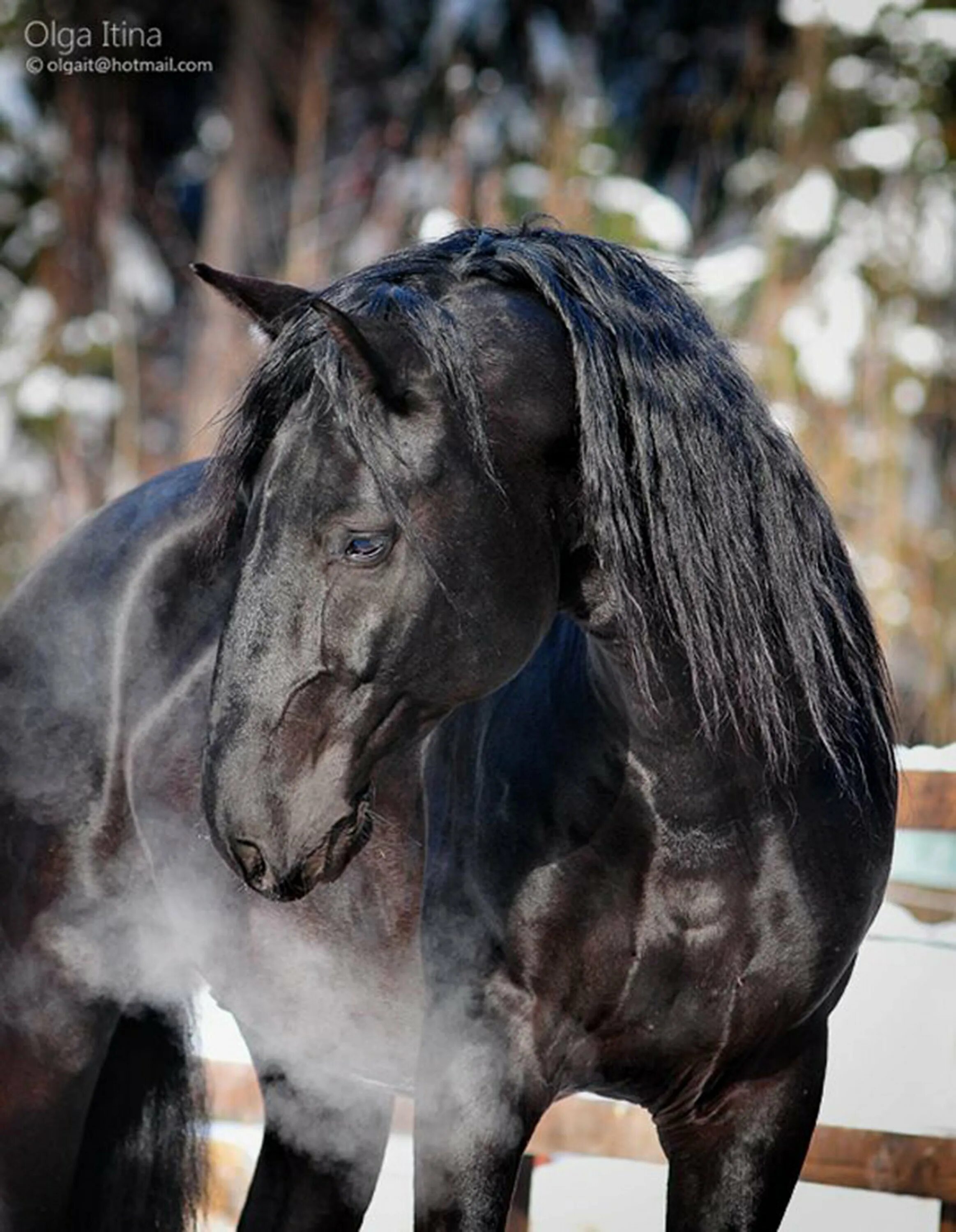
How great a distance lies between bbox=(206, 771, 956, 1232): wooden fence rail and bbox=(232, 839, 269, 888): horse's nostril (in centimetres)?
108

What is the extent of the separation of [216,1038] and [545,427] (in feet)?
6.88

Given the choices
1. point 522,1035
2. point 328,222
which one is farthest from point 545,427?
point 328,222

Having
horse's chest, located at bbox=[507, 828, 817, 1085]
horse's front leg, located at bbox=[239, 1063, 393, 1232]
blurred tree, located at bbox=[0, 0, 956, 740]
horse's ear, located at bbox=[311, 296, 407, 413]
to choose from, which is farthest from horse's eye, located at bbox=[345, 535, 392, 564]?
blurred tree, located at bbox=[0, 0, 956, 740]

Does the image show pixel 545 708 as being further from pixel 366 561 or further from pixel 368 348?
pixel 368 348

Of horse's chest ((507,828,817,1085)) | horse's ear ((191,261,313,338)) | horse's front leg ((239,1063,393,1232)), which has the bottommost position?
horse's front leg ((239,1063,393,1232))

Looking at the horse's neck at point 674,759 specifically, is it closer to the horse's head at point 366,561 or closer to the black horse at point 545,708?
the black horse at point 545,708

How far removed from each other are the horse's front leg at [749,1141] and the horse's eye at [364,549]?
75cm

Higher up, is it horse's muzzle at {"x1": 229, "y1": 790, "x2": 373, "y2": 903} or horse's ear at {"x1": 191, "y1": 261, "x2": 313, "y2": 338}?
horse's ear at {"x1": 191, "y1": 261, "x2": 313, "y2": 338}

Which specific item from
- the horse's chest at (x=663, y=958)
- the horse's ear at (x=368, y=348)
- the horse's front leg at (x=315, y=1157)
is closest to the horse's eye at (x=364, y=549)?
the horse's ear at (x=368, y=348)

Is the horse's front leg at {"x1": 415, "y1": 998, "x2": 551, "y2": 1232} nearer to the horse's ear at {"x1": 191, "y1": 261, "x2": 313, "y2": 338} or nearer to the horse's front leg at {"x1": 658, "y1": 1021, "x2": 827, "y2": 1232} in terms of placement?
the horse's front leg at {"x1": 658, "y1": 1021, "x2": 827, "y2": 1232}

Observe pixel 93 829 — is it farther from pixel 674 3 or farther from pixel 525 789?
pixel 674 3

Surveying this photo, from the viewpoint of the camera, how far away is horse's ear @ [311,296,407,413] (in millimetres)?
1538

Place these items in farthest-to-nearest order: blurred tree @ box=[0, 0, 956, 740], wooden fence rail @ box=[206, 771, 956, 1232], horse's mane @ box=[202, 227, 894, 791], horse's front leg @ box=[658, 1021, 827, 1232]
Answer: blurred tree @ box=[0, 0, 956, 740], wooden fence rail @ box=[206, 771, 956, 1232], horse's front leg @ box=[658, 1021, 827, 1232], horse's mane @ box=[202, 227, 894, 791]

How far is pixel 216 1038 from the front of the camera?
11.1 ft
